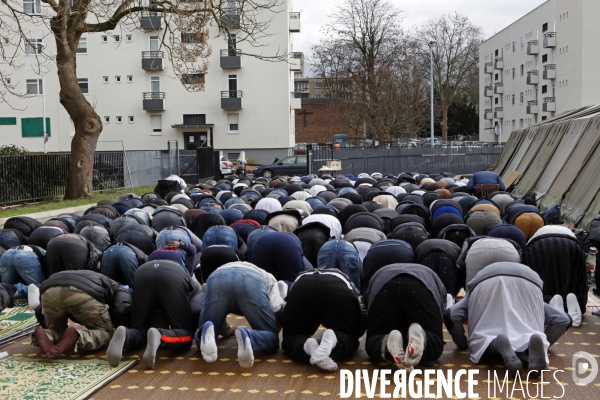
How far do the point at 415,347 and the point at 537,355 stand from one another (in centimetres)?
119

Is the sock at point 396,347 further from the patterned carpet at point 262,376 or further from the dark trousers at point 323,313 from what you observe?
the dark trousers at point 323,313

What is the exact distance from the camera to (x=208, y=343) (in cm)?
773

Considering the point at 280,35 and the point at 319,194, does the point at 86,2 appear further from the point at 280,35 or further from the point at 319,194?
the point at 280,35

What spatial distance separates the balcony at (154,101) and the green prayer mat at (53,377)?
4737cm

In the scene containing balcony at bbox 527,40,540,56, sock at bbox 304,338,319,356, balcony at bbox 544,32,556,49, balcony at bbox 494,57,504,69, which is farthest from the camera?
balcony at bbox 494,57,504,69

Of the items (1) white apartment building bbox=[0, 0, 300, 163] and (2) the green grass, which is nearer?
(2) the green grass

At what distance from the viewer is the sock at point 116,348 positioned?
771 cm

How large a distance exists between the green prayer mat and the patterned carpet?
14cm

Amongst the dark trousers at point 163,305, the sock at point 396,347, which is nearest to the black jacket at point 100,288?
the dark trousers at point 163,305

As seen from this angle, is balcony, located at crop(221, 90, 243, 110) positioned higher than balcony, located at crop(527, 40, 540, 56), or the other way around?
balcony, located at crop(527, 40, 540, 56)

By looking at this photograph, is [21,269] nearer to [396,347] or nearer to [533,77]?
[396,347]

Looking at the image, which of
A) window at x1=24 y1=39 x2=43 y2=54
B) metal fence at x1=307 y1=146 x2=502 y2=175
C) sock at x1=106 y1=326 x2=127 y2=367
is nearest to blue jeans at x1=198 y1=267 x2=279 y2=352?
sock at x1=106 y1=326 x2=127 y2=367

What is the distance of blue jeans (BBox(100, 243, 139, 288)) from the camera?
10.4 m

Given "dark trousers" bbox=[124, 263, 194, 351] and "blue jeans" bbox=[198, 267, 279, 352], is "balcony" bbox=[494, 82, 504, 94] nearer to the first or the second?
"blue jeans" bbox=[198, 267, 279, 352]
